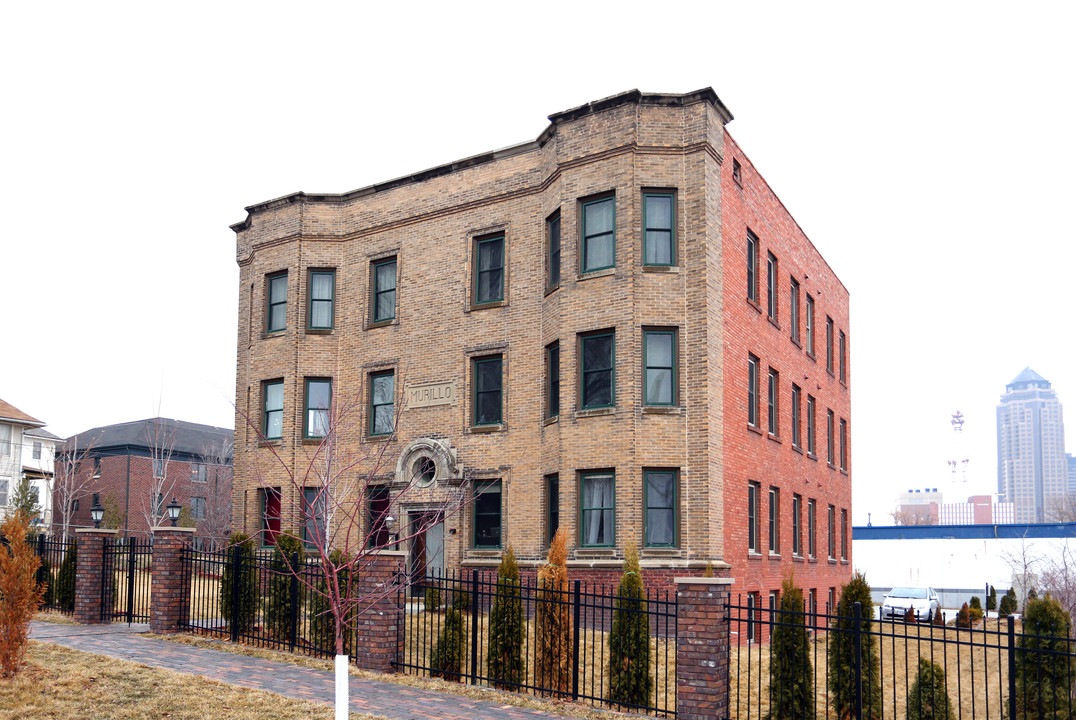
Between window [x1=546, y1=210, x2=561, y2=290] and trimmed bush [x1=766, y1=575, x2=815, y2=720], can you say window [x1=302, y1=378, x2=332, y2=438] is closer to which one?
window [x1=546, y1=210, x2=561, y2=290]

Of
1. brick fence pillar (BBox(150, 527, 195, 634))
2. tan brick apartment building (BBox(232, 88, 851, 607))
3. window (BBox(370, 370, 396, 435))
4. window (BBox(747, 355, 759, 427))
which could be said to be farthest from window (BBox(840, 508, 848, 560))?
brick fence pillar (BBox(150, 527, 195, 634))

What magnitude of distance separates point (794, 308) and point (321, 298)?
15.1m

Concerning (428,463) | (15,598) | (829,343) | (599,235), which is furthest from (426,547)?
(829,343)

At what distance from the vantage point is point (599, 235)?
23516mm

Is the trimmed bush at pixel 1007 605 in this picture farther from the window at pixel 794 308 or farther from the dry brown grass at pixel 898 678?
the window at pixel 794 308

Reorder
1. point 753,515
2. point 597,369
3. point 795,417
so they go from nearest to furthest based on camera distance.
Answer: point 597,369 < point 753,515 < point 795,417

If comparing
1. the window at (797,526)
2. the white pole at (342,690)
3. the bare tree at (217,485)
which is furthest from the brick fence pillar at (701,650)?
the bare tree at (217,485)

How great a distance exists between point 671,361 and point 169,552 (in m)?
11.7

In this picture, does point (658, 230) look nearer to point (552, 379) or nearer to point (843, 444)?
point (552, 379)

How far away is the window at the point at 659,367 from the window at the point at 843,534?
1787cm

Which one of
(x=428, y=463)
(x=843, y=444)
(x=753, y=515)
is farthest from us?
(x=843, y=444)

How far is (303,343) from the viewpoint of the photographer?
29.0m

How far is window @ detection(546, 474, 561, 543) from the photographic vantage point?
2380 cm

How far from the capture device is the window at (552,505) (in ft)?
78.1
